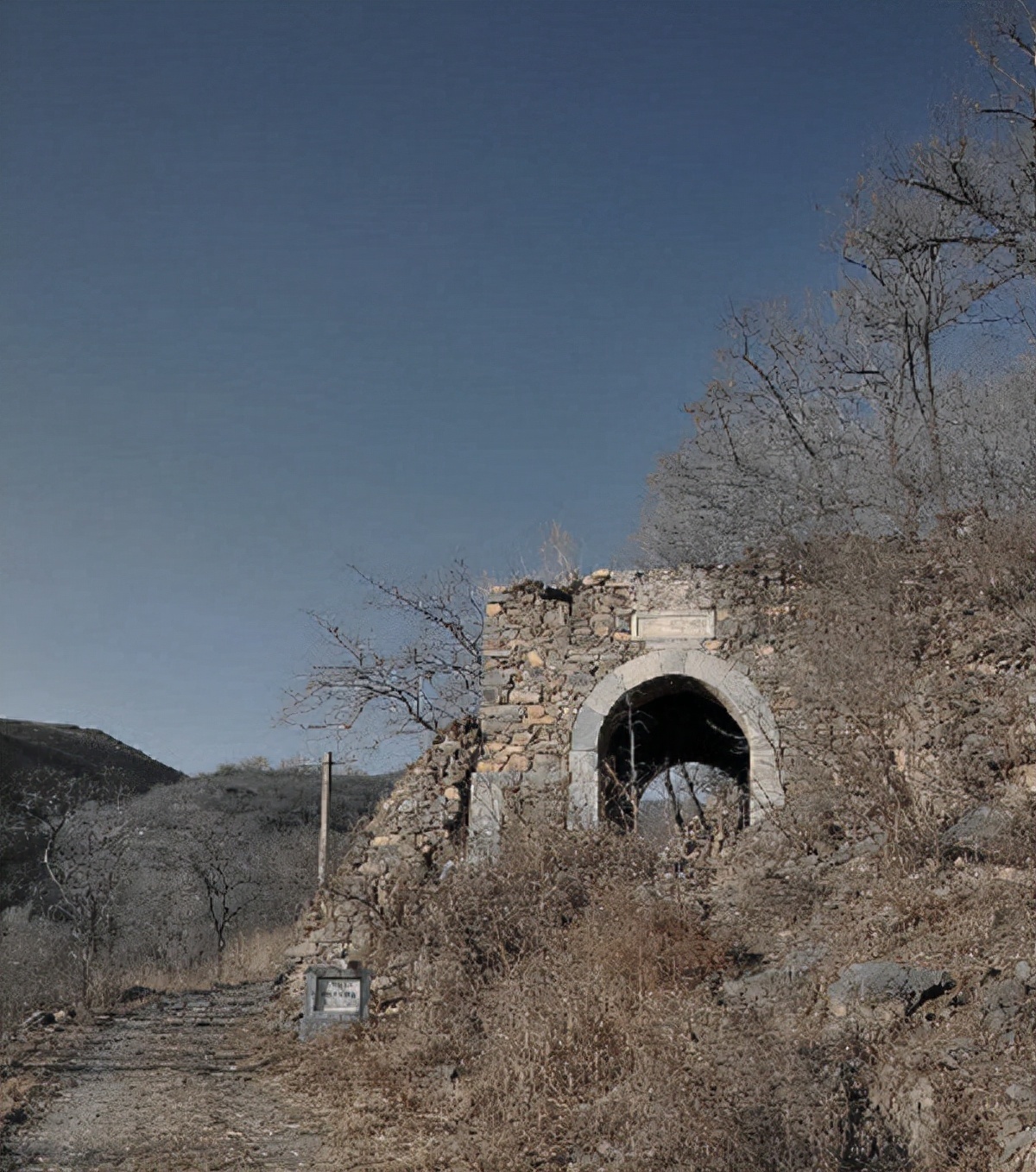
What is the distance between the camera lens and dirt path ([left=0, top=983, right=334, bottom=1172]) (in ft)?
19.4

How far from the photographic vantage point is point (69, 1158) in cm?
593

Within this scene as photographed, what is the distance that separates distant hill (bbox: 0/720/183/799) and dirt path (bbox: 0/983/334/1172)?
1901cm

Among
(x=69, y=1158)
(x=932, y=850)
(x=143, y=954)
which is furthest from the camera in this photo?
(x=143, y=954)

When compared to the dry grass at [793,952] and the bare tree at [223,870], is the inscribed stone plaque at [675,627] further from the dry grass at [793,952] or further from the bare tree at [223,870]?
the bare tree at [223,870]

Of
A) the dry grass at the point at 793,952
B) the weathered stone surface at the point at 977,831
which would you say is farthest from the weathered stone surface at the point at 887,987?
the weathered stone surface at the point at 977,831

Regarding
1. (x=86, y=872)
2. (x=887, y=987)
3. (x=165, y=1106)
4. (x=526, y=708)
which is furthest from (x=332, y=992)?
(x=86, y=872)

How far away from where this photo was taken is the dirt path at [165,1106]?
591 centimetres

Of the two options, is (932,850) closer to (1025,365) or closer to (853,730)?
(853,730)

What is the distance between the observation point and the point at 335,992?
28.8 ft

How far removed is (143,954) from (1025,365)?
17.7 metres

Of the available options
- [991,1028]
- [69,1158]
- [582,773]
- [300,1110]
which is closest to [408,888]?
[582,773]

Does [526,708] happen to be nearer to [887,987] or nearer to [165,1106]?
[165,1106]

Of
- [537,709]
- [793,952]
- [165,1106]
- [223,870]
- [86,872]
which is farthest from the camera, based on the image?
[223,870]

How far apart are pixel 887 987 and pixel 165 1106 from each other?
190 inches
